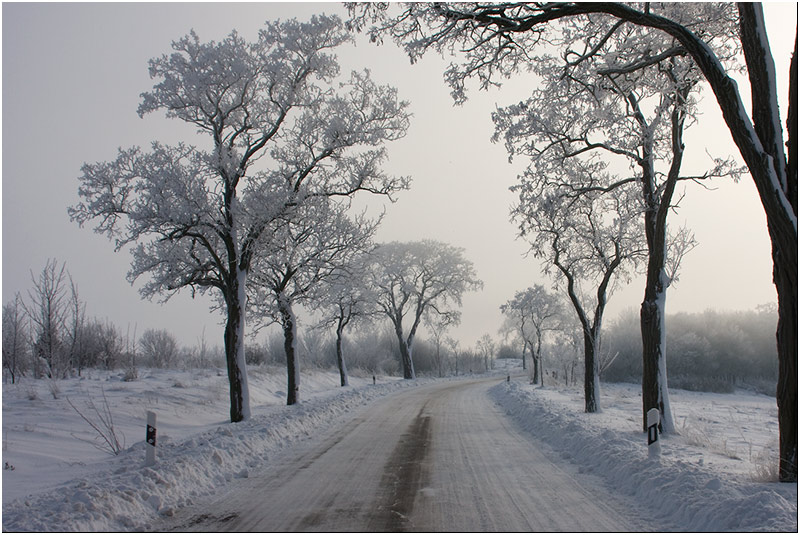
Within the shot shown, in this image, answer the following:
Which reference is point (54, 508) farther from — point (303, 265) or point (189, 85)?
point (303, 265)

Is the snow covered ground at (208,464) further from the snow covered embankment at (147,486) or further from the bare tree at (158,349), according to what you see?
the bare tree at (158,349)

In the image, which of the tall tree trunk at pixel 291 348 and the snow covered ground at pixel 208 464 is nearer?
the snow covered ground at pixel 208 464

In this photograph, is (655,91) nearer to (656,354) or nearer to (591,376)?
(656,354)

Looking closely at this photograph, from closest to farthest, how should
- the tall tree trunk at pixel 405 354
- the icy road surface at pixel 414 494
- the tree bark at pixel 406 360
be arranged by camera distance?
1. the icy road surface at pixel 414 494
2. the tall tree trunk at pixel 405 354
3. the tree bark at pixel 406 360

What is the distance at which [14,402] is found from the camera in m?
15.7

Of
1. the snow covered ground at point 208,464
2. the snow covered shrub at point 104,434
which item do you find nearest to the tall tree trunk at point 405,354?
the snow covered ground at point 208,464

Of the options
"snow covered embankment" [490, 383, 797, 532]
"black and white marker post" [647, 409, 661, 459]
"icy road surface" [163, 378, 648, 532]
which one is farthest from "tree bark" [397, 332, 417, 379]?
"black and white marker post" [647, 409, 661, 459]

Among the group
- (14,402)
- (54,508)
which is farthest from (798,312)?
(14,402)

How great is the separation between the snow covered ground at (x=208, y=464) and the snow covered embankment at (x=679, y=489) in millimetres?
17

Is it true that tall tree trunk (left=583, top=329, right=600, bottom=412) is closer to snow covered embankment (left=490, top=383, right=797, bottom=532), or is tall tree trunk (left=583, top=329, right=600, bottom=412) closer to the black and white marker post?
snow covered embankment (left=490, top=383, right=797, bottom=532)

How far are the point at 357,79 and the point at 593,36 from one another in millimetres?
9475

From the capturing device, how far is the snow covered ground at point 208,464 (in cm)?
599

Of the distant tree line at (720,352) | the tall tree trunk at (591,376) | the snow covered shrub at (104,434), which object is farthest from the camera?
the distant tree line at (720,352)

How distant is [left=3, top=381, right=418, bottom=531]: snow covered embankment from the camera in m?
6.04
